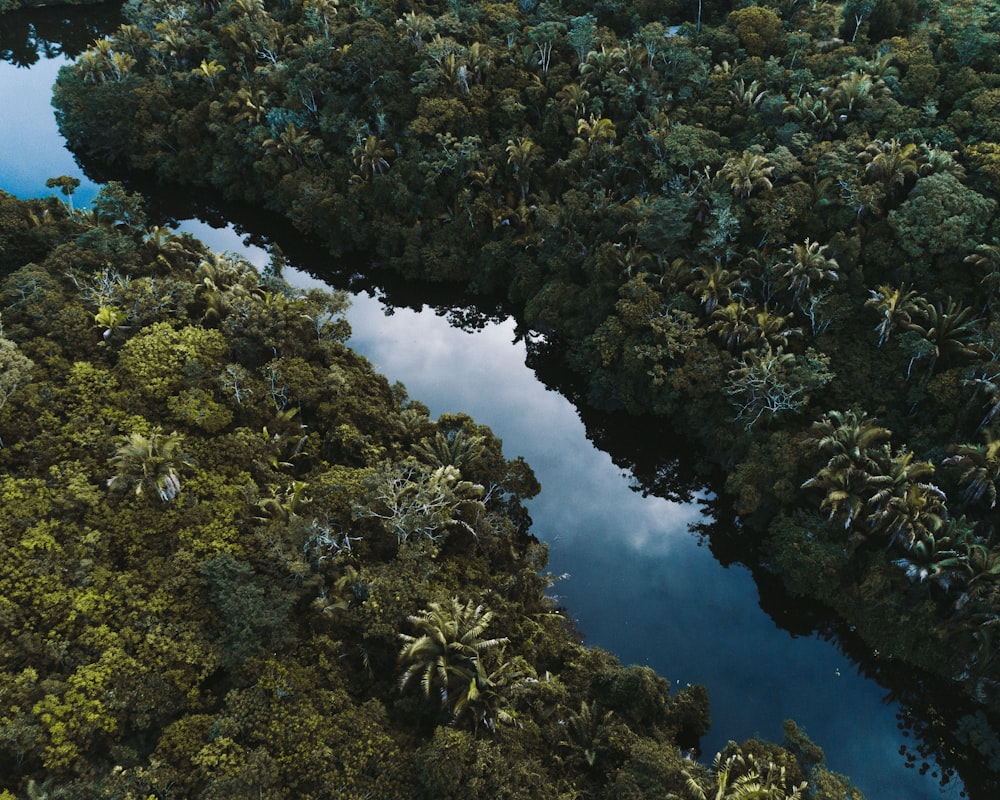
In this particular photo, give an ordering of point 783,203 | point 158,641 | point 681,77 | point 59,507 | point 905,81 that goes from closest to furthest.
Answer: point 158,641 → point 59,507 → point 783,203 → point 905,81 → point 681,77

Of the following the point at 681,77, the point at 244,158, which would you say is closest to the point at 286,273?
the point at 244,158

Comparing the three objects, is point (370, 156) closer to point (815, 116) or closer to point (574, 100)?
point (574, 100)

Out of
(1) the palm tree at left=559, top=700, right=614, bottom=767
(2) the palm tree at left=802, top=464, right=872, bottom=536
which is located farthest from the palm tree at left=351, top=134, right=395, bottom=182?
(1) the palm tree at left=559, top=700, right=614, bottom=767

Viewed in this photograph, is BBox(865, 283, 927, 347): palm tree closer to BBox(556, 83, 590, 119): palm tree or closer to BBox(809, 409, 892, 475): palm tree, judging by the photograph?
BBox(809, 409, 892, 475): palm tree

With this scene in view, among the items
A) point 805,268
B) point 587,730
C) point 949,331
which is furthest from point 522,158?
point 587,730

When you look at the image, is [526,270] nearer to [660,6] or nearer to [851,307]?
[851,307]

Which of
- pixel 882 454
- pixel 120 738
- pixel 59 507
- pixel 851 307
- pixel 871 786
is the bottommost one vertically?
pixel 120 738
